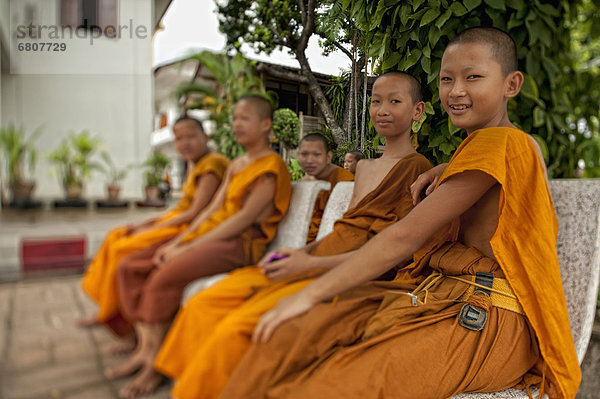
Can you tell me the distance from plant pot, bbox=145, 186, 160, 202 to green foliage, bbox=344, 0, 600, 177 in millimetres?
634

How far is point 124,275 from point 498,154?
0.76 m

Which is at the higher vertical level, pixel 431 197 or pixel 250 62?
pixel 250 62

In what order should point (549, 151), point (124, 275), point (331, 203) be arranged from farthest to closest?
point (549, 151) → point (331, 203) → point (124, 275)

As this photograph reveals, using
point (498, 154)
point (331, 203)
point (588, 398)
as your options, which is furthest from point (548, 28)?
point (588, 398)

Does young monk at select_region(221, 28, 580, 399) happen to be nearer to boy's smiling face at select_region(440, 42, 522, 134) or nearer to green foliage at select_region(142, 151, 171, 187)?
boy's smiling face at select_region(440, 42, 522, 134)

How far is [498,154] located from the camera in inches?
32.3

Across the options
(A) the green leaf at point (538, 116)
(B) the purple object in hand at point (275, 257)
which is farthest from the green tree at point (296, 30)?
(A) the green leaf at point (538, 116)

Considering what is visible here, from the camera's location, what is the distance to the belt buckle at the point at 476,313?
0.87 meters

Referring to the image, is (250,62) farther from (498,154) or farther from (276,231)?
(498,154)

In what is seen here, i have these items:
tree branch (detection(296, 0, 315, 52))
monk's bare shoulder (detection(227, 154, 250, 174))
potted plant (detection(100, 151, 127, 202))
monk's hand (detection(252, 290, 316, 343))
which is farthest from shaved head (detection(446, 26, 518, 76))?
potted plant (detection(100, 151, 127, 202))

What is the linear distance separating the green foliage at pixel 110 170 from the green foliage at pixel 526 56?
0.68 metres

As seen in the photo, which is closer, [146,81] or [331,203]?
[146,81]

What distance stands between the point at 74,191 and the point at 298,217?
45cm

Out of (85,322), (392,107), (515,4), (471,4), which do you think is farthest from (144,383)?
(515,4)
